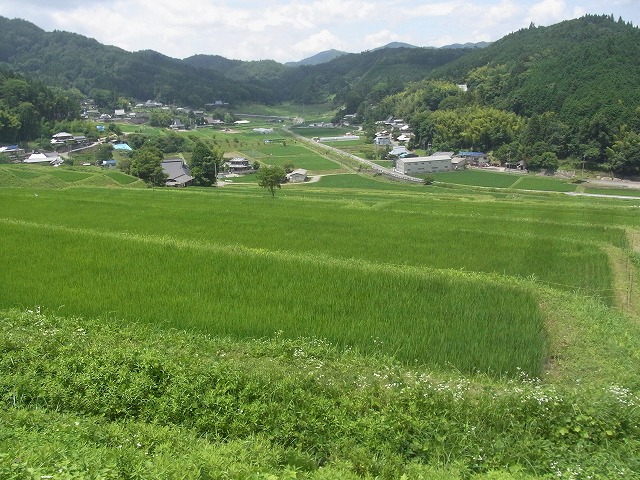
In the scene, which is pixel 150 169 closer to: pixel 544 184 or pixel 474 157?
pixel 544 184

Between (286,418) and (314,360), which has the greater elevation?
(314,360)

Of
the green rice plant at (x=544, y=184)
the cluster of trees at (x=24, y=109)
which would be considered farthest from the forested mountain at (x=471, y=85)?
the cluster of trees at (x=24, y=109)

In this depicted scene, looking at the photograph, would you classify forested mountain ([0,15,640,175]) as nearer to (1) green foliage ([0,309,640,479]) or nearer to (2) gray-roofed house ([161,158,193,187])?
(2) gray-roofed house ([161,158,193,187])

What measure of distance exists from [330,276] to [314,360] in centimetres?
327

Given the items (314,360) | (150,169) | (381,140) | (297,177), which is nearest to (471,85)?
(381,140)

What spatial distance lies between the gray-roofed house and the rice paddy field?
28088 millimetres

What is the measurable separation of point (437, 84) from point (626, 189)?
196 feet

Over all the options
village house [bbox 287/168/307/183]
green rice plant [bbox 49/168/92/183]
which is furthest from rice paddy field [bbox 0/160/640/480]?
village house [bbox 287/168/307/183]

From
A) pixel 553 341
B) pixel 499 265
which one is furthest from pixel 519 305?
pixel 499 265

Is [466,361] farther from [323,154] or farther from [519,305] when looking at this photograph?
[323,154]

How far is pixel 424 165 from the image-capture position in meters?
57.6

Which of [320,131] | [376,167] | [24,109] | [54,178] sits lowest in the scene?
[54,178]

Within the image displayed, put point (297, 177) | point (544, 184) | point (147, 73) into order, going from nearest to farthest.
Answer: point (544, 184) → point (297, 177) → point (147, 73)

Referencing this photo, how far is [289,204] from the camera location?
23.0 metres
